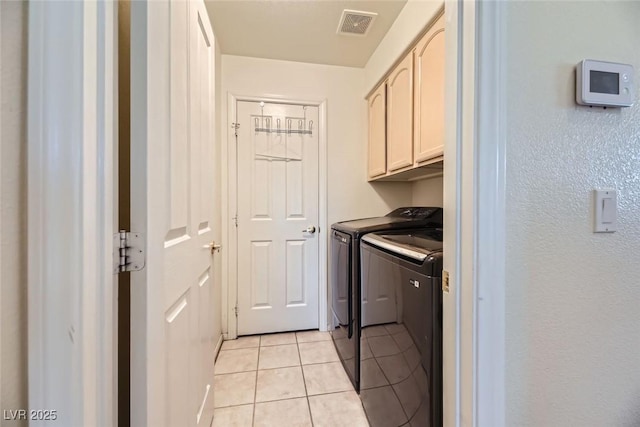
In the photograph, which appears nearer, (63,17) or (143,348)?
(63,17)

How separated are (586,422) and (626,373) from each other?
179mm

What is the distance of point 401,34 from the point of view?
1.80m

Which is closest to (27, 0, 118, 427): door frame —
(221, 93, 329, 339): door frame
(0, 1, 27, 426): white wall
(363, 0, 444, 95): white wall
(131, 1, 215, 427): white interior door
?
(0, 1, 27, 426): white wall

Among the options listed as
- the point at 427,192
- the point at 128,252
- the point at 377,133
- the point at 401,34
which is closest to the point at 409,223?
the point at 427,192

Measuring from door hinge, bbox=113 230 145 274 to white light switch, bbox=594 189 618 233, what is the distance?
1161mm

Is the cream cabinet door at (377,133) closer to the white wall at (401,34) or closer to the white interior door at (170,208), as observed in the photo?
the white wall at (401,34)

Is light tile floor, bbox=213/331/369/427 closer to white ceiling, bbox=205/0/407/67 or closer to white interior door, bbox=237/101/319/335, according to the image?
white interior door, bbox=237/101/319/335

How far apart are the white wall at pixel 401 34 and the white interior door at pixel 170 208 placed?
116cm

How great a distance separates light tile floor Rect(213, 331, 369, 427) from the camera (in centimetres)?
151

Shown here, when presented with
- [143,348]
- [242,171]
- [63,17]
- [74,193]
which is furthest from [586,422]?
[242,171]

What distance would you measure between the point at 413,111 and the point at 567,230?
1.24 meters

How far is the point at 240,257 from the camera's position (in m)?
2.47

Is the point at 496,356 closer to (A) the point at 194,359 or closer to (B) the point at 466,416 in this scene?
(B) the point at 466,416

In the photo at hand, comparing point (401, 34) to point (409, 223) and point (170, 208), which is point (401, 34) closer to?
point (409, 223)
